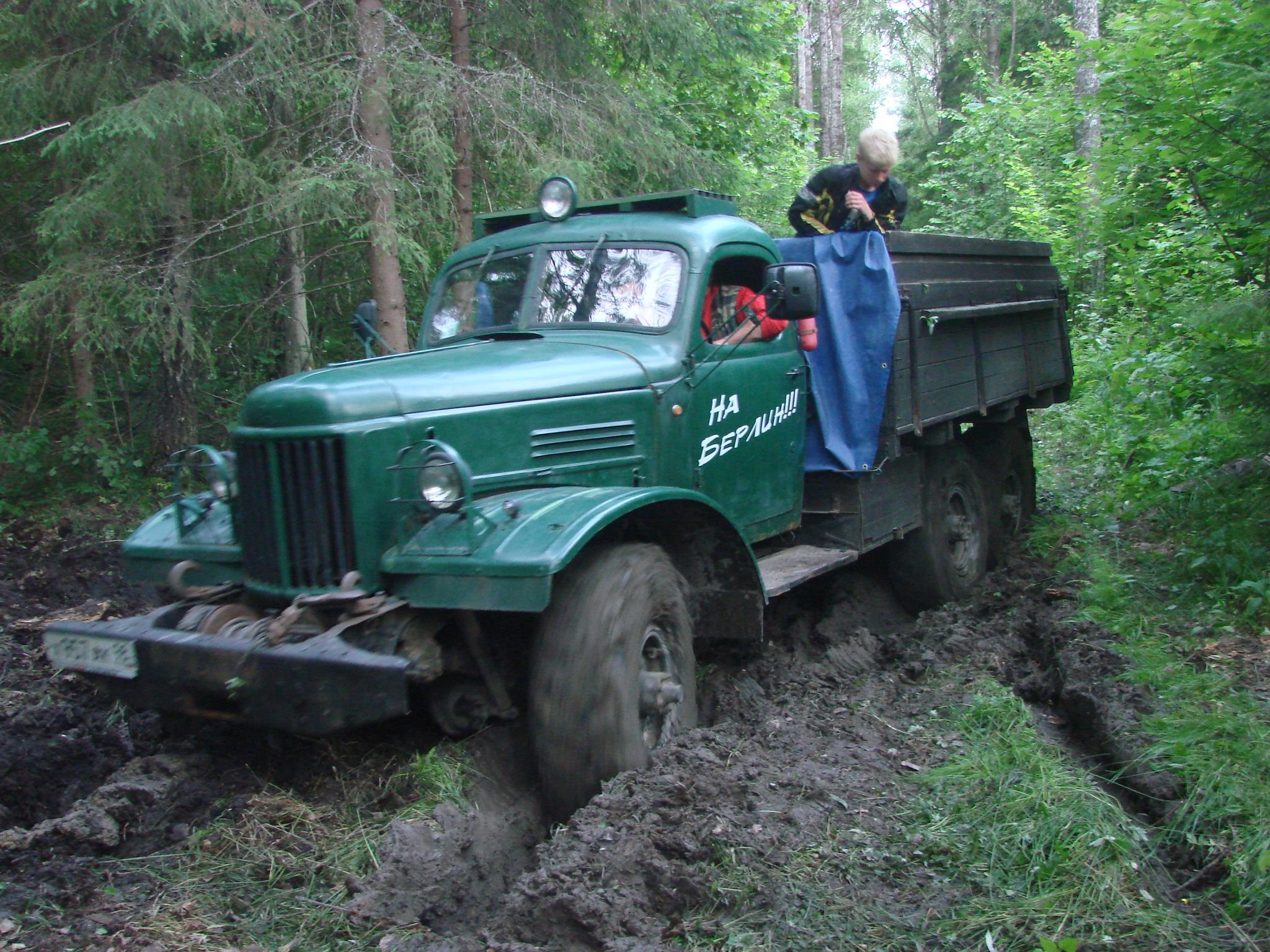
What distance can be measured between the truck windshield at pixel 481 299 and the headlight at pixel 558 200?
257 millimetres

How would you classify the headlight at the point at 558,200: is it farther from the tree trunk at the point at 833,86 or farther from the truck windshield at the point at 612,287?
the tree trunk at the point at 833,86

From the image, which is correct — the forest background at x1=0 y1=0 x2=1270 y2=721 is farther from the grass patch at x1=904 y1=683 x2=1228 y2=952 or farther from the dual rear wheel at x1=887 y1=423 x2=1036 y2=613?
the grass patch at x1=904 y1=683 x2=1228 y2=952

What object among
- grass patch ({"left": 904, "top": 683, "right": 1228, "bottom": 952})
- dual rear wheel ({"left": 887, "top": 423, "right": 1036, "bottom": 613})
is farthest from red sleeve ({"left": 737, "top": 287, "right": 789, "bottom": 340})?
grass patch ({"left": 904, "top": 683, "right": 1228, "bottom": 952})

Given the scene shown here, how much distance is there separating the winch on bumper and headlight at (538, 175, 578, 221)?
7.89 ft

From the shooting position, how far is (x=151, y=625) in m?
3.70

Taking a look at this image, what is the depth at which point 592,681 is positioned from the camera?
354cm

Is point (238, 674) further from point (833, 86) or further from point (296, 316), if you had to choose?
point (833, 86)

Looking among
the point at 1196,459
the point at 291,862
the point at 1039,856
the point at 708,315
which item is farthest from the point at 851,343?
the point at 291,862

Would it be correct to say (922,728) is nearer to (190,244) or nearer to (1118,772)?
(1118,772)

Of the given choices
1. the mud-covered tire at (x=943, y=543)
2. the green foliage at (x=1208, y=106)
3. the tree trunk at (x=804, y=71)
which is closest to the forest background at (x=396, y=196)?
the green foliage at (x=1208, y=106)

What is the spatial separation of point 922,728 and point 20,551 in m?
6.40

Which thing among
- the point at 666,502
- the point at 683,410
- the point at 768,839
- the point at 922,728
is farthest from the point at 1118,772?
the point at 683,410

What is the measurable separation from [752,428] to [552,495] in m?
A: 1.64

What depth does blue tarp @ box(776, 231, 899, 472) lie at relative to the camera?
5637 millimetres
